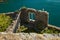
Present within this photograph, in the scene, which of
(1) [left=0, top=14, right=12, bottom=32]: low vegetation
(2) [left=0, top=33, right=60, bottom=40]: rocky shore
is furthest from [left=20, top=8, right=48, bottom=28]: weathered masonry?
(2) [left=0, top=33, right=60, bottom=40]: rocky shore

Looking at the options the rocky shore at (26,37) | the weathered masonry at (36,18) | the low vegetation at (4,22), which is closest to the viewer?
the rocky shore at (26,37)

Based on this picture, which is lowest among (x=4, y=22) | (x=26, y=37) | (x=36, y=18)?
(x=36, y=18)

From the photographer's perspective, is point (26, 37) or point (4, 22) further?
point (4, 22)

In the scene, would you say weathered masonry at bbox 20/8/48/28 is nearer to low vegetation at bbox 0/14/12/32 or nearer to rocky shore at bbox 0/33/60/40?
low vegetation at bbox 0/14/12/32

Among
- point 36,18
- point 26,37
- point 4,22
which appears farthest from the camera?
point 36,18

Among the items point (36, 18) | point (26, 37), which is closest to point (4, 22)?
point (36, 18)

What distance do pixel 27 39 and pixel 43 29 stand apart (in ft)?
71.4

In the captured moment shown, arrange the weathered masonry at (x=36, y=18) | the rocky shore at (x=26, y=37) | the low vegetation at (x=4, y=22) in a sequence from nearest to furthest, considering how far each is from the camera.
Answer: the rocky shore at (x=26, y=37)
the low vegetation at (x=4, y=22)
the weathered masonry at (x=36, y=18)

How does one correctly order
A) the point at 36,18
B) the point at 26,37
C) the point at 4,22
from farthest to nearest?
the point at 36,18 → the point at 4,22 → the point at 26,37

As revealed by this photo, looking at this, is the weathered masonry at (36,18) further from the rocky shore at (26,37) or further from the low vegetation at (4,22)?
the rocky shore at (26,37)

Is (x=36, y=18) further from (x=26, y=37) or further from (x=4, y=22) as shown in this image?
(x=26, y=37)

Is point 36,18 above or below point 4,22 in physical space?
below

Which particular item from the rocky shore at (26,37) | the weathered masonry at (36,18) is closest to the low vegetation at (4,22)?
the weathered masonry at (36,18)

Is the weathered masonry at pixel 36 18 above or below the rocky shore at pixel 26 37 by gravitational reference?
below
